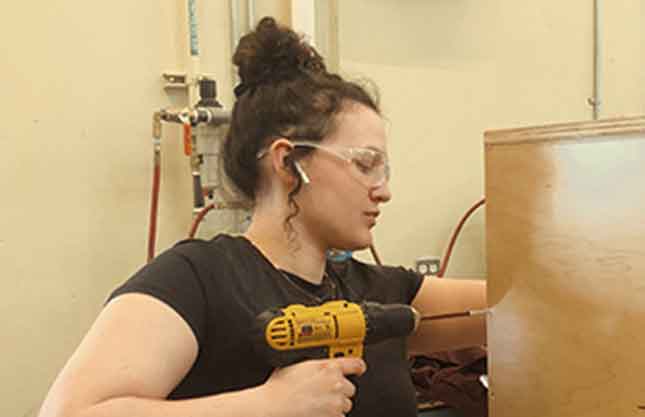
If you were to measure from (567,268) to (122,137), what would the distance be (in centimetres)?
111

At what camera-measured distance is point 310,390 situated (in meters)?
0.84

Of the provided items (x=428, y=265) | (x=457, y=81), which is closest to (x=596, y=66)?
(x=457, y=81)

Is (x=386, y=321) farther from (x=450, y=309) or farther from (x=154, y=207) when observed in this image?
(x=154, y=207)

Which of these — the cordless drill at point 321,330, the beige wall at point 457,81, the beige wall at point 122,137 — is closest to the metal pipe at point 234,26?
the beige wall at point 122,137

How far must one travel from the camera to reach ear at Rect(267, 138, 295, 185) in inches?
39.8

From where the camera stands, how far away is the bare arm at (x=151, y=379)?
2.43 ft

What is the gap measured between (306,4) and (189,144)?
0.49 metres

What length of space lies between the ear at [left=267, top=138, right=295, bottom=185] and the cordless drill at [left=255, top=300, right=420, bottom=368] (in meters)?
0.23

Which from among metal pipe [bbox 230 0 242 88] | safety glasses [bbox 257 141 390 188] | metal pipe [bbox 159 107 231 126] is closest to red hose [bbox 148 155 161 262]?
metal pipe [bbox 159 107 231 126]

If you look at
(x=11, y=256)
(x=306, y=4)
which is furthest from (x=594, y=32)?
(x=11, y=256)

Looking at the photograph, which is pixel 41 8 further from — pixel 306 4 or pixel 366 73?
pixel 366 73

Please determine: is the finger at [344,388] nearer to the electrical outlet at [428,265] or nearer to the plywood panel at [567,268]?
the plywood panel at [567,268]

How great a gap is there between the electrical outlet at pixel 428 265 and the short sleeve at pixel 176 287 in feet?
3.59

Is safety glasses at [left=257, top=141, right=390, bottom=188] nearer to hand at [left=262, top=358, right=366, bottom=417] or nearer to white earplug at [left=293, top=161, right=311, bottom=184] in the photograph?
white earplug at [left=293, top=161, right=311, bottom=184]
